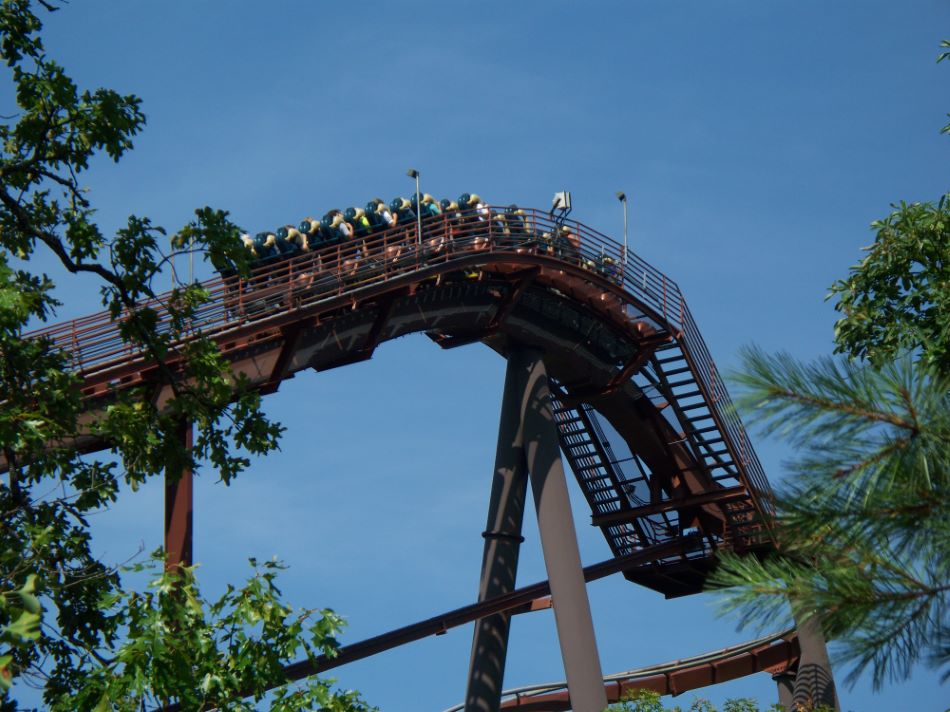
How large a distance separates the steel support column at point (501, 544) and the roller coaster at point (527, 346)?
0.25 ft

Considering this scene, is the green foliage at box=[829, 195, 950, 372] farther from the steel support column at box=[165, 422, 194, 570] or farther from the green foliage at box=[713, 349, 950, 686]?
the green foliage at box=[713, 349, 950, 686]

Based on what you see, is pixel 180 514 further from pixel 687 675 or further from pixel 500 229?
pixel 687 675

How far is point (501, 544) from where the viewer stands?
23.3m

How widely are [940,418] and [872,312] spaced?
14.8 metres

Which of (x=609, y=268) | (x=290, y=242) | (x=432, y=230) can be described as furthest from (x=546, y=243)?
(x=290, y=242)

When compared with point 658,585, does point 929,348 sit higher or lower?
lower

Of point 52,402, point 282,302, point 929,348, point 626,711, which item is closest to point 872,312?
point 929,348

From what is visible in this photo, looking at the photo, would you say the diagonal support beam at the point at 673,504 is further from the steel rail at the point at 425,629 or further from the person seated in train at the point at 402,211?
the person seated in train at the point at 402,211

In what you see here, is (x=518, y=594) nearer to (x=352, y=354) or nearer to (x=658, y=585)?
(x=352, y=354)

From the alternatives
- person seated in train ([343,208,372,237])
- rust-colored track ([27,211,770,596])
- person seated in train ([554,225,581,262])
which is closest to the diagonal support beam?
rust-colored track ([27,211,770,596])

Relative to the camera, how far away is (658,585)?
97.7 ft

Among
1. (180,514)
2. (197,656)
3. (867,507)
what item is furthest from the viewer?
(180,514)

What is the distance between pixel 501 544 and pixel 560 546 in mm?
1105

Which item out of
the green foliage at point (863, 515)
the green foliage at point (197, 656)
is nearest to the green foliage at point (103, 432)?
the green foliage at point (197, 656)
